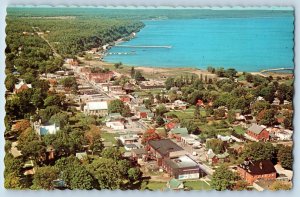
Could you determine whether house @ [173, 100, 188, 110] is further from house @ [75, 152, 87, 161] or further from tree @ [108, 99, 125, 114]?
house @ [75, 152, 87, 161]

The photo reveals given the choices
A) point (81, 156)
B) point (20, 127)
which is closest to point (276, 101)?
point (81, 156)

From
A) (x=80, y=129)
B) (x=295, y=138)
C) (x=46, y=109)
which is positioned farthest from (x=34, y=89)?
(x=295, y=138)

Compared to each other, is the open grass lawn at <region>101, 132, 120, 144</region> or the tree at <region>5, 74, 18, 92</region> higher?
the tree at <region>5, 74, 18, 92</region>

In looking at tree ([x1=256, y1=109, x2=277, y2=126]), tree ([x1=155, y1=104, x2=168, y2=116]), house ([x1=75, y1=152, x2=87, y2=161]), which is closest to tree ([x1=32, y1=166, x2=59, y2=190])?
house ([x1=75, y1=152, x2=87, y2=161])

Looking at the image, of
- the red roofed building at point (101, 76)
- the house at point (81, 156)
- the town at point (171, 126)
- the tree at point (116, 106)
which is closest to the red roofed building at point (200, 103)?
the town at point (171, 126)

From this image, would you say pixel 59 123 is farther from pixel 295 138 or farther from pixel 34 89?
pixel 295 138

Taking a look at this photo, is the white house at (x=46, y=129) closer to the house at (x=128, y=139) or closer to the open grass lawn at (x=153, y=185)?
the house at (x=128, y=139)

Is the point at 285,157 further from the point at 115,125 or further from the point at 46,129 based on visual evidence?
the point at 46,129
